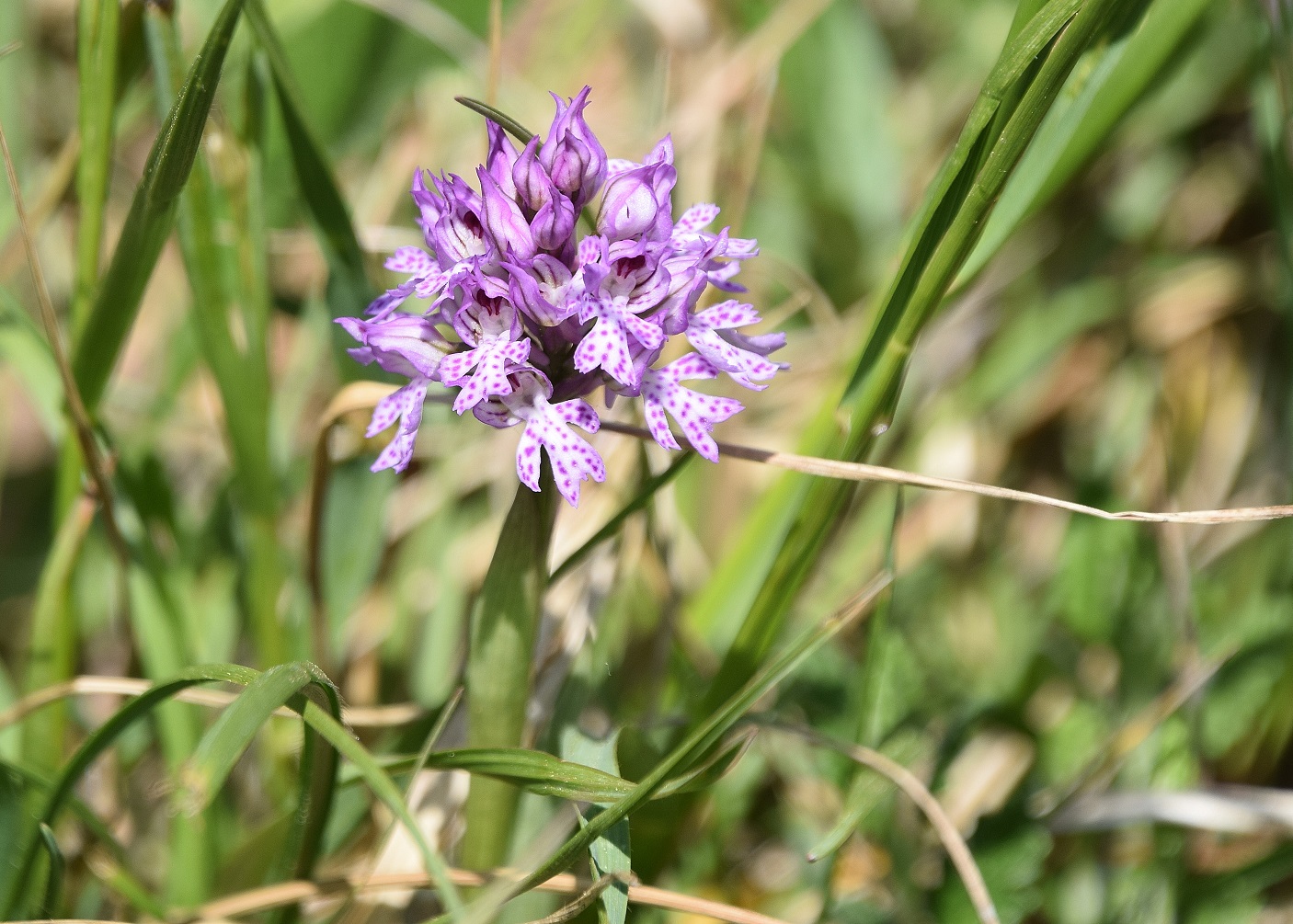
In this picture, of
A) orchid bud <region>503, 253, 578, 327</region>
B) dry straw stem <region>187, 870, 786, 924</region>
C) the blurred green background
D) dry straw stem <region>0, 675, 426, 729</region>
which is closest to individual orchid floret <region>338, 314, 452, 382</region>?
orchid bud <region>503, 253, 578, 327</region>

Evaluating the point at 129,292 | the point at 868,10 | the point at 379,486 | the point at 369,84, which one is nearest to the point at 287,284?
the point at 369,84

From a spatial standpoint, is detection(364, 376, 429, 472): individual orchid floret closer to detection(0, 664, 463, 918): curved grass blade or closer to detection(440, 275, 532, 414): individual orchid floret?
detection(440, 275, 532, 414): individual orchid floret

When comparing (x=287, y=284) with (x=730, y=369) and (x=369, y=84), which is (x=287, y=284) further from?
(x=730, y=369)

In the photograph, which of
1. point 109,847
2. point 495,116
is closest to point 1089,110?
point 495,116

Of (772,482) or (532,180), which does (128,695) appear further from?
(772,482)

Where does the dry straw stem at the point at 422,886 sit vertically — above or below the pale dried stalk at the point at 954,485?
below

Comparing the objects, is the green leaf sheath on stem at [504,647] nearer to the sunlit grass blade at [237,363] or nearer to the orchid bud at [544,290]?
the orchid bud at [544,290]

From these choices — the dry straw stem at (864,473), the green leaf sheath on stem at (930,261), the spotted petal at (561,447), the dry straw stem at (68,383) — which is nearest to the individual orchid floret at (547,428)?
the spotted petal at (561,447)
